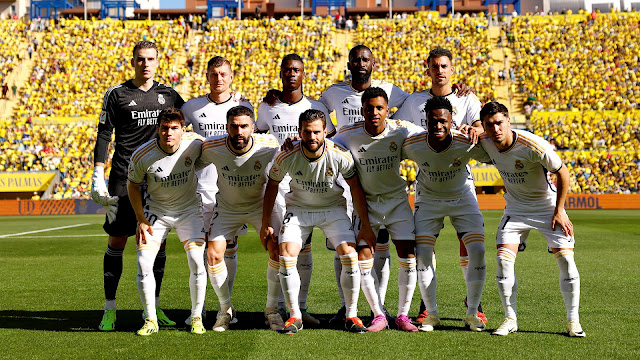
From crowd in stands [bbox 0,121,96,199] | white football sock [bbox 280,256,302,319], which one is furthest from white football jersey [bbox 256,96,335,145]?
crowd in stands [bbox 0,121,96,199]

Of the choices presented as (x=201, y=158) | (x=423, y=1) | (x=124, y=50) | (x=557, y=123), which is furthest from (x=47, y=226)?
(x=423, y=1)

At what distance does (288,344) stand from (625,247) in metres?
10.2

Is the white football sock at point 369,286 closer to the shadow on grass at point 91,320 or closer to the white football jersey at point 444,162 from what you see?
the shadow on grass at point 91,320

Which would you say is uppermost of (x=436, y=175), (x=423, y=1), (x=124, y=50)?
(x=423, y=1)

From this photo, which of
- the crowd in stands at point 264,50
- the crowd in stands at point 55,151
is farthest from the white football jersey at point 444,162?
the crowd in stands at point 264,50

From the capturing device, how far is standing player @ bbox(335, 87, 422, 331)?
6.09 m

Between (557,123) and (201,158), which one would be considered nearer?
(201,158)

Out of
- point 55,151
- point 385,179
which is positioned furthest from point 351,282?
point 55,151

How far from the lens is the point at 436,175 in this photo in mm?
6246

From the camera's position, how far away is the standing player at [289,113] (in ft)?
22.2

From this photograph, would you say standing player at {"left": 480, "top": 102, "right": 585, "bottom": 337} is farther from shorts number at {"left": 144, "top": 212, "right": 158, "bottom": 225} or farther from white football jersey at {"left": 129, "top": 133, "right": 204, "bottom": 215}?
shorts number at {"left": 144, "top": 212, "right": 158, "bottom": 225}

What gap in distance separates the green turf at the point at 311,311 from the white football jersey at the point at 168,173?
3.97 ft

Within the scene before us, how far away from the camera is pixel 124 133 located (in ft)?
22.0

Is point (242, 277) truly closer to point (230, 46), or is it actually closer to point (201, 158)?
point (201, 158)
